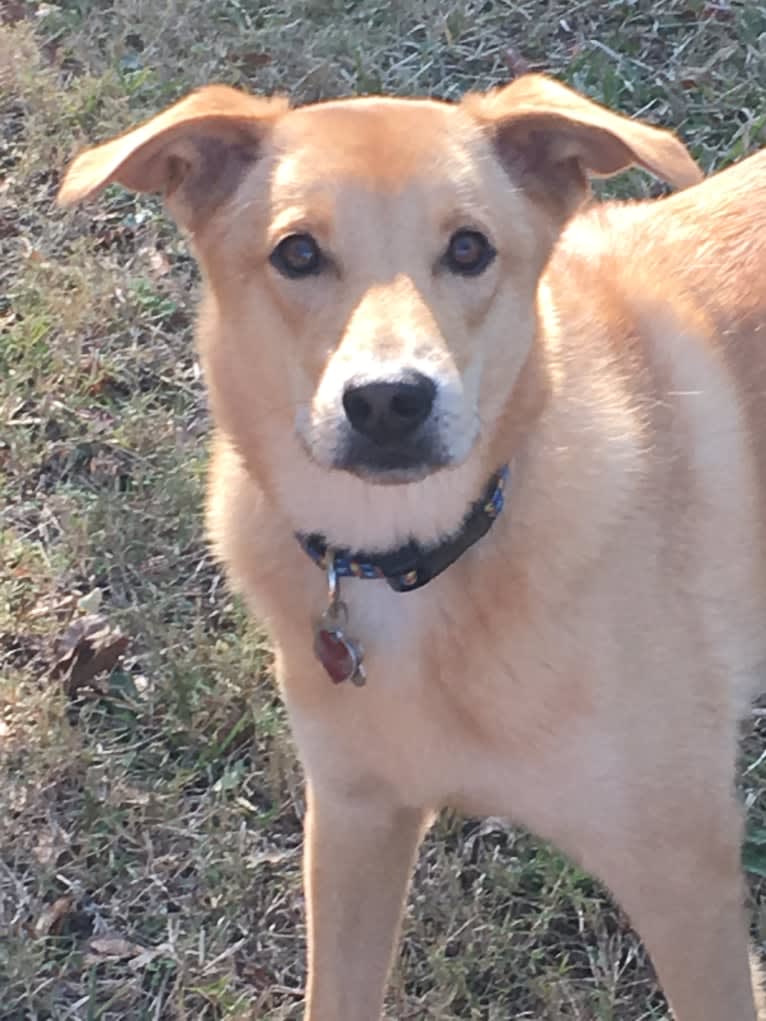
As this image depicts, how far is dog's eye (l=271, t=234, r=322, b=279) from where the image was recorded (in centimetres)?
238

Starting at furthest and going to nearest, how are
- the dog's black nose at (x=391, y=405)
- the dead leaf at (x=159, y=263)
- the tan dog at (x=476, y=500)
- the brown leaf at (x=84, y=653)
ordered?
the dead leaf at (x=159, y=263) → the brown leaf at (x=84, y=653) → the tan dog at (x=476, y=500) → the dog's black nose at (x=391, y=405)

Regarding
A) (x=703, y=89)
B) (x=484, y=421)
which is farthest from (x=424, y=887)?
(x=703, y=89)

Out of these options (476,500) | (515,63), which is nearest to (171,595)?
(476,500)

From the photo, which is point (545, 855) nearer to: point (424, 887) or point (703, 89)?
point (424, 887)

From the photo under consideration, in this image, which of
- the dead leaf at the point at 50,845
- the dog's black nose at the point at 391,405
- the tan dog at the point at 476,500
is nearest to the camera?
the dog's black nose at the point at 391,405

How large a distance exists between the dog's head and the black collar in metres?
0.04

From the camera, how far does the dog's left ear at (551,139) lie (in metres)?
2.47

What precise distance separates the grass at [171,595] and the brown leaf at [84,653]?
0.02m

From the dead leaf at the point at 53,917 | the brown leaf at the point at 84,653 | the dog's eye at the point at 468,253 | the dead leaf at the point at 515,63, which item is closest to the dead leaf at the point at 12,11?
the dead leaf at the point at 515,63

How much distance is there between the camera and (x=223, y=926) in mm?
3207

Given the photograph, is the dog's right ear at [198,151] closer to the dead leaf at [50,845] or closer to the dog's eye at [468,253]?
the dog's eye at [468,253]

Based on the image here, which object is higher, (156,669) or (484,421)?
(484,421)

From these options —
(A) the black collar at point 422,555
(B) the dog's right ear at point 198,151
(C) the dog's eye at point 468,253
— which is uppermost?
(B) the dog's right ear at point 198,151

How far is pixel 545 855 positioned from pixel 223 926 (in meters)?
0.71
